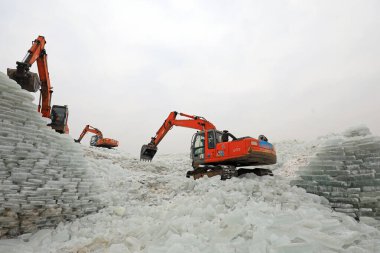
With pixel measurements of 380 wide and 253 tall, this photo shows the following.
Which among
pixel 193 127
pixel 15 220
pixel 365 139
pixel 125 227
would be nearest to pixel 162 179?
pixel 193 127

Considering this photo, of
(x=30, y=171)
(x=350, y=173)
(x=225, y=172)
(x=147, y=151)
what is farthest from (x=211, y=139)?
(x=30, y=171)

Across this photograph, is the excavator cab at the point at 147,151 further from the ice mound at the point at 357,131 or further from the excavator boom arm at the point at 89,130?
the excavator boom arm at the point at 89,130

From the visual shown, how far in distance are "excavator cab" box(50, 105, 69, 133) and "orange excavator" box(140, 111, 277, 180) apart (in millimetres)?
5754

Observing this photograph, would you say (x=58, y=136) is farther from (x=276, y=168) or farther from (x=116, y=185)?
(x=276, y=168)

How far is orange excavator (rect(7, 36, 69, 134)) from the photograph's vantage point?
895 centimetres

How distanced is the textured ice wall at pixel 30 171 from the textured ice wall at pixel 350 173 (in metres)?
6.14

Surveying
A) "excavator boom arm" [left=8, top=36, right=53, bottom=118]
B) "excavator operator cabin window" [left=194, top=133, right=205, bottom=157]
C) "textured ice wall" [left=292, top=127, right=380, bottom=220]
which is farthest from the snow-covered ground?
"excavator boom arm" [left=8, top=36, right=53, bottom=118]

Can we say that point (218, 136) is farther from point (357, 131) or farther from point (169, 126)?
point (357, 131)

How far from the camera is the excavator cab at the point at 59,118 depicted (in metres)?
11.7

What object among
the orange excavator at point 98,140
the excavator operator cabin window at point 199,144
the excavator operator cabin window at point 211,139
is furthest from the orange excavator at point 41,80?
the orange excavator at point 98,140

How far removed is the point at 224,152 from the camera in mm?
9836

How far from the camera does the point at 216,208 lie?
5.46 m

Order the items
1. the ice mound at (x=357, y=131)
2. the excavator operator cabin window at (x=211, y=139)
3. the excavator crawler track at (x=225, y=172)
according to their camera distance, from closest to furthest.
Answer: the ice mound at (x=357, y=131) < the excavator crawler track at (x=225, y=172) < the excavator operator cabin window at (x=211, y=139)

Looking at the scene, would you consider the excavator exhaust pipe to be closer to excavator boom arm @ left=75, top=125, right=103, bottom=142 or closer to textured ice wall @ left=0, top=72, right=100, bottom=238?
textured ice wall @ left=0, top=72, right=100, bottom=238
